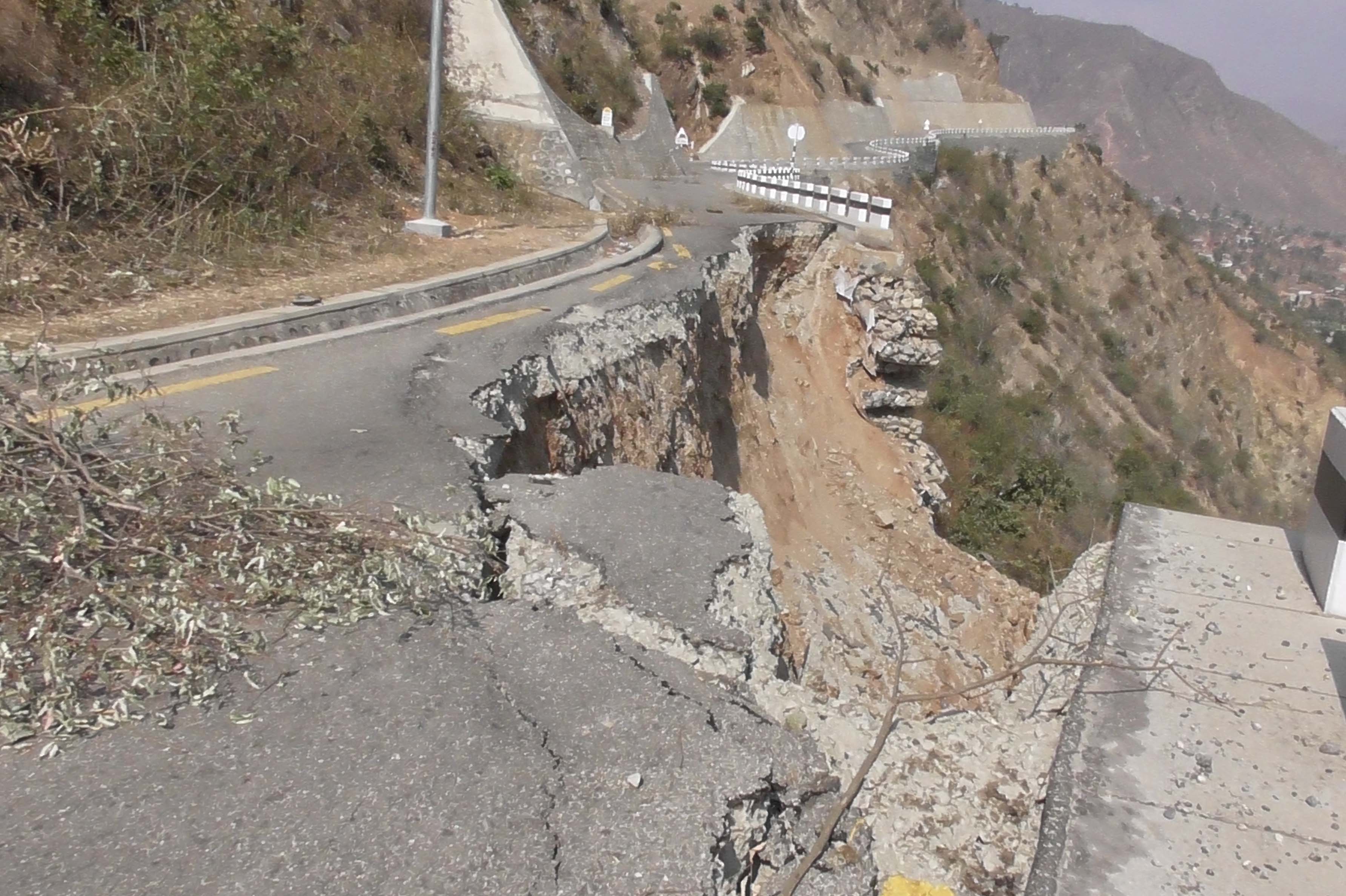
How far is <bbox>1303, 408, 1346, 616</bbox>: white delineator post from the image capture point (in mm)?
5410

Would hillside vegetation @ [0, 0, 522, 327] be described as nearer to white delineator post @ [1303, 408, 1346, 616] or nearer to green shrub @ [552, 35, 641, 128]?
white delineator post @ [1303, 408, 1346, 616]

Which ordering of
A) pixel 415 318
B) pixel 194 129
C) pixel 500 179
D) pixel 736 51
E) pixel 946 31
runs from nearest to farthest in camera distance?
pixel 415 318 < pixel 194 129 < pixel 500 179 < pixel 736 51 < pixel 946 31

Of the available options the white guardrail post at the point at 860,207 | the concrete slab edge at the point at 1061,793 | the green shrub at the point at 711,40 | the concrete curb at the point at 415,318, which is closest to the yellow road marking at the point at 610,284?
the concrete curb at the point at 415,318

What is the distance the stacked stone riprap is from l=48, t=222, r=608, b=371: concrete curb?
633 cm

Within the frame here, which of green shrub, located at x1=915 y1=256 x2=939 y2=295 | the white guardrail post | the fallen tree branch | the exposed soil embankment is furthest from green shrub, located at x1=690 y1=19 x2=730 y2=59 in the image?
the fallen tree branch

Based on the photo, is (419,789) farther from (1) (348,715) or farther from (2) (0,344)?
(2) (0,344)

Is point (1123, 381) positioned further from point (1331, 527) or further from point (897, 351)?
point (1331, 527)

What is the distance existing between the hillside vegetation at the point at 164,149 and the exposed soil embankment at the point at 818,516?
3474mm

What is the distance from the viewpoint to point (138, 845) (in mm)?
2381

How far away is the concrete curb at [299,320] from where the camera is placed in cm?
608

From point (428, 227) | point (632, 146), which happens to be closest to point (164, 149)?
point (428, 227)

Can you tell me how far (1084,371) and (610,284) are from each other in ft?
113

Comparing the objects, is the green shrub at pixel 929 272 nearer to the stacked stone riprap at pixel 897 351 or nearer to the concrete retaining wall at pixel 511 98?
the stacked stone riprap at pixel 897 351

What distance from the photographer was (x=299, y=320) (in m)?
7.23
